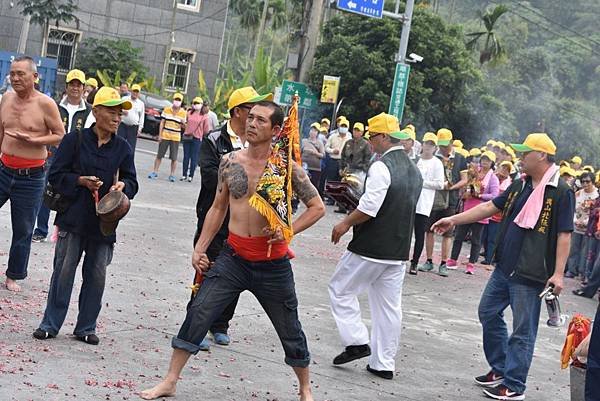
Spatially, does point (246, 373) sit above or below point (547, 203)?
below

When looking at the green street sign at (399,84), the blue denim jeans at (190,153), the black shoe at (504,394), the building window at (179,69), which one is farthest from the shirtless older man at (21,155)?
the building window at (179,69)

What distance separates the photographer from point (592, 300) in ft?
56.6

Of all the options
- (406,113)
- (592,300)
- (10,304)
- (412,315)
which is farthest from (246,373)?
(406,113)

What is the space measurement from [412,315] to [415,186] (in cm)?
323

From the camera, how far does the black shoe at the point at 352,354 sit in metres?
9.02

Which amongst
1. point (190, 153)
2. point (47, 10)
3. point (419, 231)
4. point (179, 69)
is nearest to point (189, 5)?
point (179, 69)

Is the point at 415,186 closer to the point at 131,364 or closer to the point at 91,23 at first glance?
the point at 131,364

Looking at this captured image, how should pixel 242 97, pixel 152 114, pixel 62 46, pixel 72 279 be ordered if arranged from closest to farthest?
1. pixel 72 279
2. pixel 242 97
3. pixel 152 114
4. pixel 62 46

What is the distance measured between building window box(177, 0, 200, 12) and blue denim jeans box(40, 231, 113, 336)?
44666 mm

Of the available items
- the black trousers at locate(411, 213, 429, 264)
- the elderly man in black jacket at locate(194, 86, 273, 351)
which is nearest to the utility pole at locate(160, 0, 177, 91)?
the black trousers at locate(411, 213, 429, 264)

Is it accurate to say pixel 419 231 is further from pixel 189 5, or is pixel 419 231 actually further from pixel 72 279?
pixel 189 5

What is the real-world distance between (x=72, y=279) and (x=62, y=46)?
1689 inches

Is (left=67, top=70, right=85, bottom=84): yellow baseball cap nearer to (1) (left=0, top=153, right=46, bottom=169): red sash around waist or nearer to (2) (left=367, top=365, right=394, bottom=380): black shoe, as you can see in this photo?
(1) (left=0, top=153, right=46, bottom=169): red sash around waist

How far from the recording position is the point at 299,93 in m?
31.8
